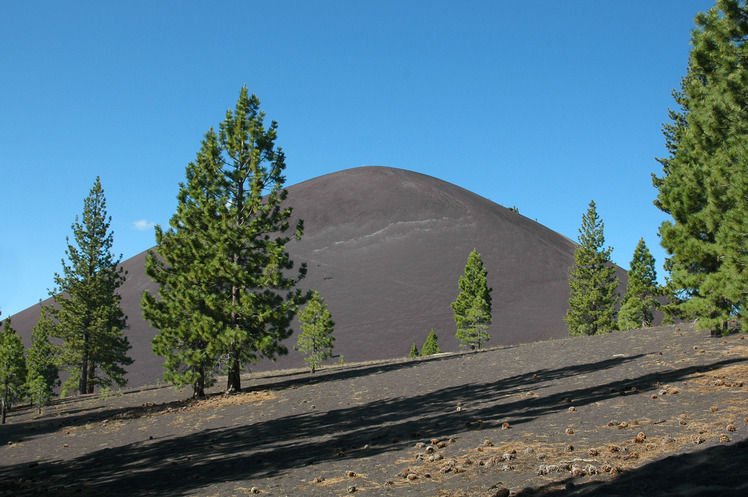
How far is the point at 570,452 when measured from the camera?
734cm

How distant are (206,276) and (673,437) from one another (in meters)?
17.4

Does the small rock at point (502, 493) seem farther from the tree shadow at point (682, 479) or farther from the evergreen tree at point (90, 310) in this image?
the evergreen tree at point (90, 310)

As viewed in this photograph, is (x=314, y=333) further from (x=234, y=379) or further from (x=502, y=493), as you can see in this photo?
(x=502, y=493)

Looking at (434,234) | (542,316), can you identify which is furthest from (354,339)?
(434,234)

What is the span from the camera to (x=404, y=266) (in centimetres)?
11000

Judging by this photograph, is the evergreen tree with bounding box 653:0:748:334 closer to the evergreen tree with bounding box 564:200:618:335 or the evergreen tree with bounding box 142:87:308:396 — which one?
the evergreen tree with bounding box 142:87:308:396

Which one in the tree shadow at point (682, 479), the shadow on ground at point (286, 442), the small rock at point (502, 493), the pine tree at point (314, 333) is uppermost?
the pine tree at point (314, 333)

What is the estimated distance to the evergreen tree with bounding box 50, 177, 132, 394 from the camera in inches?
1508

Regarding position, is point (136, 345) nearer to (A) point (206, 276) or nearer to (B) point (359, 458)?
(A) point (206, 276)

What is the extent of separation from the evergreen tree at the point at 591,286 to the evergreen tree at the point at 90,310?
41320mm

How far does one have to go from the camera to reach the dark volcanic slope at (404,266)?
86812 millimetres

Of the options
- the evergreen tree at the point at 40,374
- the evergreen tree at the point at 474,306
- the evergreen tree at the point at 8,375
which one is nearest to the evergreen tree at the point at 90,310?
the evergreen tree at the point at 40,374

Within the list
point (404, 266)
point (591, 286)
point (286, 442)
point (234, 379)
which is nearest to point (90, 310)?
point (234, 379)

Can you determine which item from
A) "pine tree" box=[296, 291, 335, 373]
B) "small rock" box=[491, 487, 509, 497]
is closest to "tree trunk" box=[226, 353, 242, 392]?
"pine tree" box=[296, 291, 335, 373]
